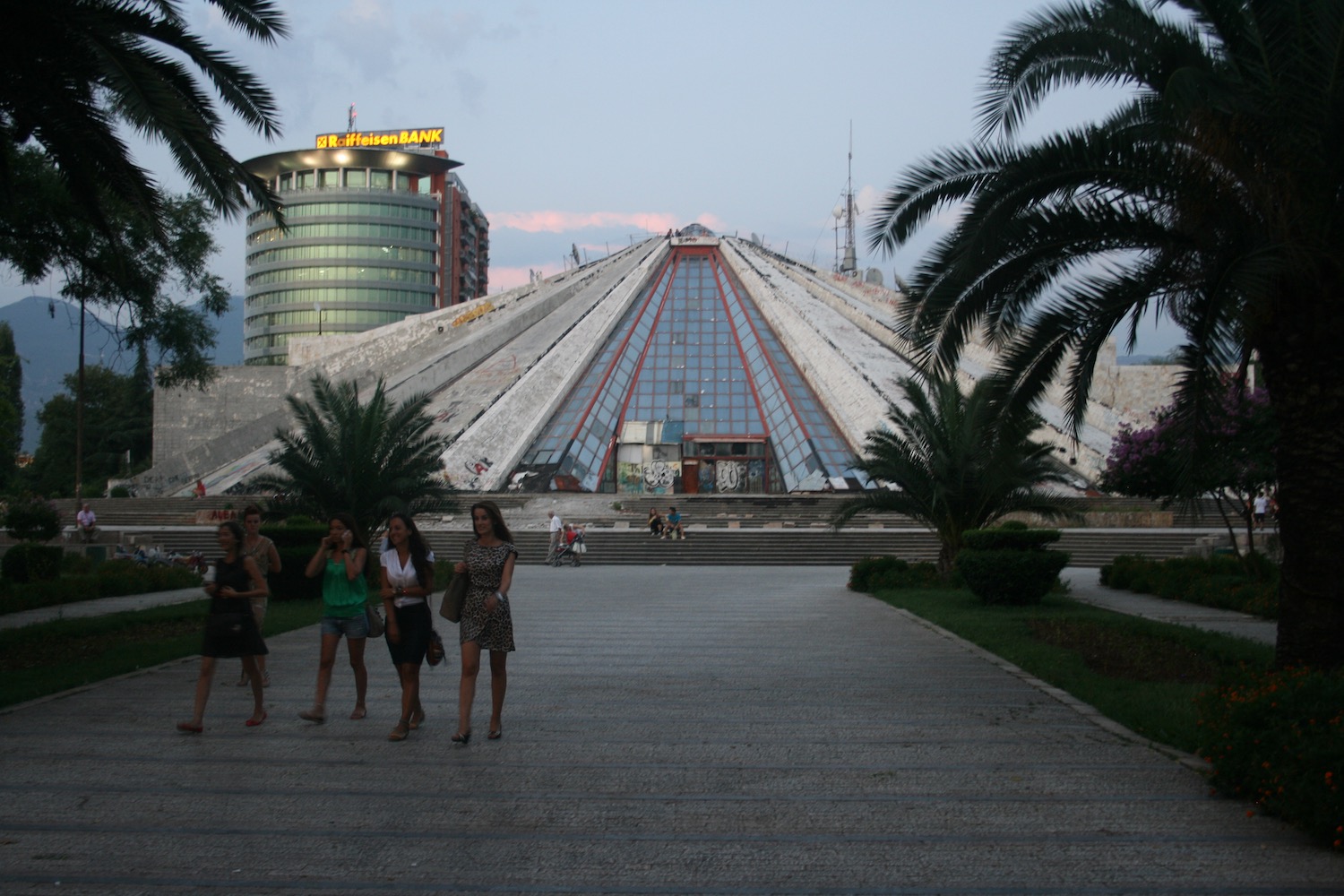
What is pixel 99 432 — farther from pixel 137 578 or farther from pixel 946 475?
pixel 946 475

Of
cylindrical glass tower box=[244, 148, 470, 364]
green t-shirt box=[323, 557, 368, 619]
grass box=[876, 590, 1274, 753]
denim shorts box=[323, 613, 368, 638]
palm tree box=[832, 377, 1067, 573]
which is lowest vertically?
grass box=[876, 590, 1274, 753]

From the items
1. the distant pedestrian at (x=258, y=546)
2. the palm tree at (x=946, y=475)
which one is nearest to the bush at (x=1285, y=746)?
the distant pedestrian at (x=258, y=546)

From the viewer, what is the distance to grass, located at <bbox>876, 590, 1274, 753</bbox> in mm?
6492

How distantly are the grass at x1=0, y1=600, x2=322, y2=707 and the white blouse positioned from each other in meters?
2.72

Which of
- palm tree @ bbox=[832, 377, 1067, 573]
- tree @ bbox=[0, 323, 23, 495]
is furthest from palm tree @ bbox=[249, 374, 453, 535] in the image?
tree @ bbox=[0, 323, 23, 495]

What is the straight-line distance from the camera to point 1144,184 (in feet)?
23.5

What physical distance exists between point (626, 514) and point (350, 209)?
184 ft

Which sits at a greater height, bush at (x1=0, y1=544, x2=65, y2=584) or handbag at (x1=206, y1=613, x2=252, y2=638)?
handbag at (x1=206, y1=613, x2=252, y2=638)

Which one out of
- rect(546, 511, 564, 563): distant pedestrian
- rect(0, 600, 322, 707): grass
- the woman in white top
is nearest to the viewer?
the woman in white top

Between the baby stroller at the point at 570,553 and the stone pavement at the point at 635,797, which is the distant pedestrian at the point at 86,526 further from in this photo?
the stone pavement at the point at 635,797

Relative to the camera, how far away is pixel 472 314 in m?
47.1

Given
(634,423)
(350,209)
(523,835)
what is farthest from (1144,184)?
(350,209)

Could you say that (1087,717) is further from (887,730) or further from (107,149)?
(107,149)

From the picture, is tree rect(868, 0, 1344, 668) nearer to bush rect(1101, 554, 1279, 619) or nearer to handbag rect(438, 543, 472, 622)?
handbag rect(438, 543, 472, 622)
